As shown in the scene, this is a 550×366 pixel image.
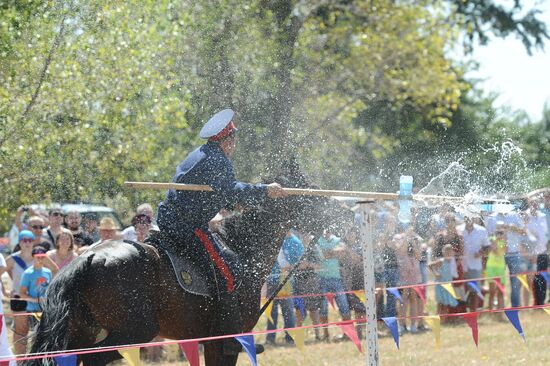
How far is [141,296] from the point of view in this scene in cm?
601

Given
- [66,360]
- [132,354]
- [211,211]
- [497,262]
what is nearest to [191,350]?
[132,354]

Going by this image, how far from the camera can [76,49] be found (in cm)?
1121

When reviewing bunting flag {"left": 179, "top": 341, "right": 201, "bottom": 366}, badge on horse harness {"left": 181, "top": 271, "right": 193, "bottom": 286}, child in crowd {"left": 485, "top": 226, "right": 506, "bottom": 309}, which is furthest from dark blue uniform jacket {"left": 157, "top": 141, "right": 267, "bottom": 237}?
child in crowd {"left": 485, "top": 226, "right": 506, "bottom": 309}

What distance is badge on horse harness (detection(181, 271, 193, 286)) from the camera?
6.15m

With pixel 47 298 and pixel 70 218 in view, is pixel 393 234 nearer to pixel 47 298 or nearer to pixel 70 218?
pixel 70 218

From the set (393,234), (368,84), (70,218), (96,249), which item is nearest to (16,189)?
(70,218)

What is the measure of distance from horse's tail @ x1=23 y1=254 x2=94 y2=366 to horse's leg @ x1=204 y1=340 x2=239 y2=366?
40.3 inches

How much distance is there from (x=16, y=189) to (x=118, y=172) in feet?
4.77

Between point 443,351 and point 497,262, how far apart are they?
311cm

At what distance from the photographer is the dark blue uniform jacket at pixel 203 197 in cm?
621

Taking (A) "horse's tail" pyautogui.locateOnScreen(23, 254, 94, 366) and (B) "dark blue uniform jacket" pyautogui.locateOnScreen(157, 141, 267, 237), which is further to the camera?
(B) "dark blue uniform jacket" pyautogui.locateOnScreen(157, 141, 267, 237)

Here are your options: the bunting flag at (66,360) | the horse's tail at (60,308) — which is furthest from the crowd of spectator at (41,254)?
the bunting flag at (66,360)

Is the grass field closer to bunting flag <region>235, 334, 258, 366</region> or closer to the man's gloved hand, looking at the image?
bunting flag <region>235, 334, 258, 366</region>

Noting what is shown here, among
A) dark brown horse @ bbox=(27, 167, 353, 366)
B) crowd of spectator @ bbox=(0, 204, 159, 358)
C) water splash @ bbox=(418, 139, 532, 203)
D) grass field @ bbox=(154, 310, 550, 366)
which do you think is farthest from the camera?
water splash @ bbox=(418, 139, 532, 203)
